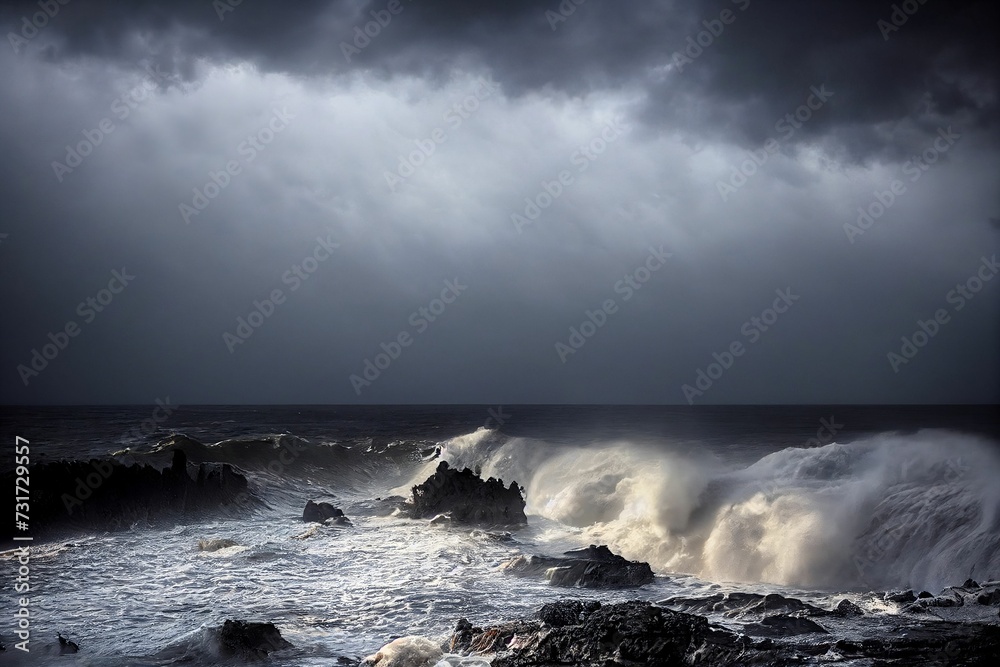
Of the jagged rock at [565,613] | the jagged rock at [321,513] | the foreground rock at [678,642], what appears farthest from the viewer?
the jagged rock at [321,513]

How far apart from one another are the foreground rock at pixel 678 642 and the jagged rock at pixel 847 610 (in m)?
1.02

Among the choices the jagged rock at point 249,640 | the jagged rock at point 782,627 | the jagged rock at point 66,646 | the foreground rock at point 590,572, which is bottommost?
the foreground rock at point 590,572

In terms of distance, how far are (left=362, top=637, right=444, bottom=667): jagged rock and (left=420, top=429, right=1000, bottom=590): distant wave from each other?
30.2 ft

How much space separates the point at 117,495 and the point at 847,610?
2246 cm

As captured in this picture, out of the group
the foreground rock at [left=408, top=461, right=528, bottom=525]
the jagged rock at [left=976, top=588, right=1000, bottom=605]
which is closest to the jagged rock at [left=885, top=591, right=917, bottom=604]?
the jagged rock at [left=976, top=588, right=1000, bottom=605]

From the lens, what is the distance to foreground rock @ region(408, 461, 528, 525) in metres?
24.1

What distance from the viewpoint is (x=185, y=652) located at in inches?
430

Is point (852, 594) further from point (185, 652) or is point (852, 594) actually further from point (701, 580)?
point (185, 652)

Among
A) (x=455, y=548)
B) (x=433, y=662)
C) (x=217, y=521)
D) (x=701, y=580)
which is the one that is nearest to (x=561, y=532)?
(x=455, y=548)

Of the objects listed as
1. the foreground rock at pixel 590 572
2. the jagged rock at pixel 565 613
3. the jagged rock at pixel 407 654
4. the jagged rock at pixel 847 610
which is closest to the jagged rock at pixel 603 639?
the jagged rock at pixel 565 613

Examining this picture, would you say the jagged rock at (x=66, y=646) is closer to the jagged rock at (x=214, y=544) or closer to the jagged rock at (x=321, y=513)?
the jagged rock at (x=214, y=544)

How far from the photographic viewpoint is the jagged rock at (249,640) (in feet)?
35.1

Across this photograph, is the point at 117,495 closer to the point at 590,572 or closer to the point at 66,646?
the point at 66,646

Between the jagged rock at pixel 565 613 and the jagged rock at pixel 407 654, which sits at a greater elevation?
the jagged rock at pixel 565 613
